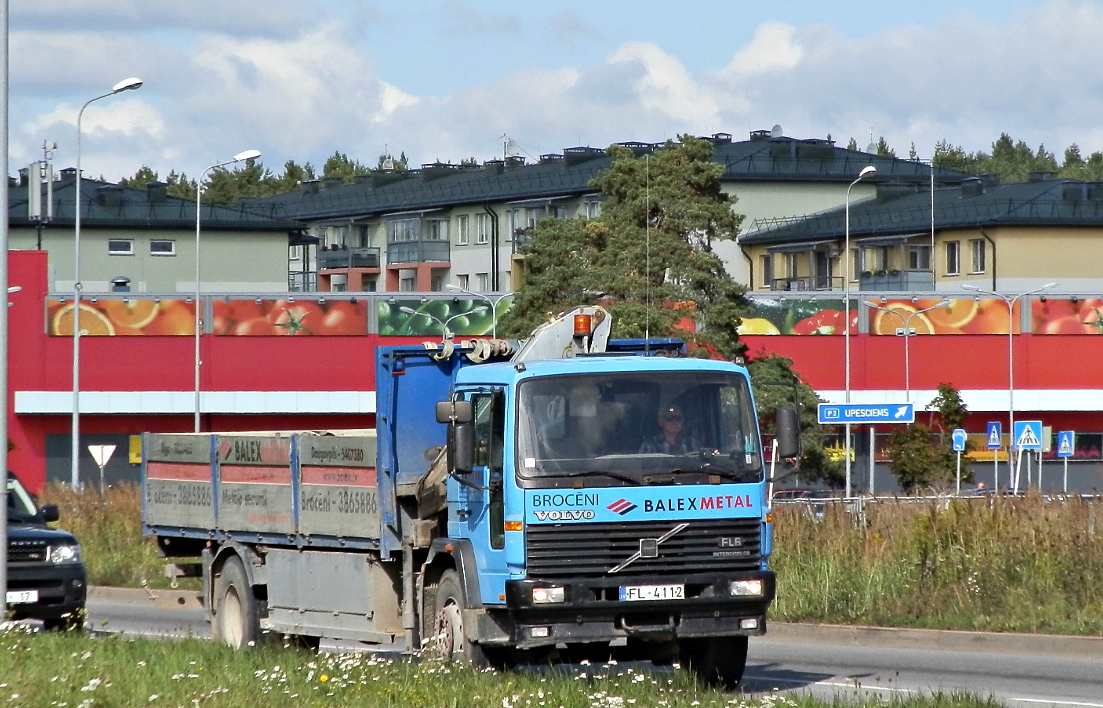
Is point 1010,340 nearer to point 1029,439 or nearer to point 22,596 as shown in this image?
point 1029,439

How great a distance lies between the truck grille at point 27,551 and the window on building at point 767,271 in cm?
7840

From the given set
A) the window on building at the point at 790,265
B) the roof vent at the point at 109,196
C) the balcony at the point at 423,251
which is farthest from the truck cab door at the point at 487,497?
the balcony at the point at 423,251

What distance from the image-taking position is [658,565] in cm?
1182

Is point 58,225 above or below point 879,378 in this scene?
above

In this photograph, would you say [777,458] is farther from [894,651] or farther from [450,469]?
[894,651]

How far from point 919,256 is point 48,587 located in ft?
244

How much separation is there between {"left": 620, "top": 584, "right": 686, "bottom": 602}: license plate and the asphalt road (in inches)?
34.7

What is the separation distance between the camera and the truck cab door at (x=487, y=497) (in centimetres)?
1202

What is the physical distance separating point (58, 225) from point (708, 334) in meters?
43.1

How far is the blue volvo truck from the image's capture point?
11.8 m

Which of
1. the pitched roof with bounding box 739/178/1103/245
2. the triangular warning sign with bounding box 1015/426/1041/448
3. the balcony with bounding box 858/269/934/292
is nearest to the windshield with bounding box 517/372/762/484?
the triangular warning sign with bounding box 1015/426/1041/448

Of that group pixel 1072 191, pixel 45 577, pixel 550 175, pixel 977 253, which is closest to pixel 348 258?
pixel 550 175

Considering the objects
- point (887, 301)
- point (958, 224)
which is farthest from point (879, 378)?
point (958, 224)

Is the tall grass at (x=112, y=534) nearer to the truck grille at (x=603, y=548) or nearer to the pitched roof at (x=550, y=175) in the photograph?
the truck grille at (x=603, y=548)
